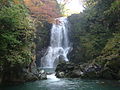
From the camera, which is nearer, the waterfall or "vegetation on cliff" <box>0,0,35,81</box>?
"vegetation on cliff" <box>0,0,35,81</box>

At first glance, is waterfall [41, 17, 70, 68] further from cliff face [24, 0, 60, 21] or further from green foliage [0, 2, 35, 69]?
green foliage [0, 2, 35, 69]

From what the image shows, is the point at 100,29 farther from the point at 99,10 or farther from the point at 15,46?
the point at 15,46

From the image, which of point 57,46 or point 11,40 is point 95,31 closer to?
point 57,46

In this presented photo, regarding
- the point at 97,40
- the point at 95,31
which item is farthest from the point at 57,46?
the point at 97,40

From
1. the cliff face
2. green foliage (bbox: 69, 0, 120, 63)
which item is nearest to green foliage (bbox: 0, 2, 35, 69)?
green foliage (bbox: 69, 0, 120, 63)

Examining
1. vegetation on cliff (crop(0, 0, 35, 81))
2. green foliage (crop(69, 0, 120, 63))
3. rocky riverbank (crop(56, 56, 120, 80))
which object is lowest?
rocky riverbank (crop(56, 56, 120, 80))

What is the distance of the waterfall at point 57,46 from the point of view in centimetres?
3228

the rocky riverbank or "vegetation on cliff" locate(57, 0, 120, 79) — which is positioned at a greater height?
"vegetation on cliff" locate(57, 0, 120, 79)

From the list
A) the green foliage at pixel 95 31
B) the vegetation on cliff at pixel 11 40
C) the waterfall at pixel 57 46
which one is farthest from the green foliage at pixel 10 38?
the waterfall at pixel 57 46

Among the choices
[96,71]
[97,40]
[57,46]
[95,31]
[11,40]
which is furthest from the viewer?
[57,46]

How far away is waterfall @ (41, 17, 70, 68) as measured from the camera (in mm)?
32281

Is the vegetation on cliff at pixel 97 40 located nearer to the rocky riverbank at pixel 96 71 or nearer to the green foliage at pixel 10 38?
the rocky riverbank at pixel 96 71

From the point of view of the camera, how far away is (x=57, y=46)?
34562mm

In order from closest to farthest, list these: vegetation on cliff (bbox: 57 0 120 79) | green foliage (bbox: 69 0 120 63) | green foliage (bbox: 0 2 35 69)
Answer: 1. green foliage (bbox: 0 2 35 69)
2. vegetation on cliff (bbox: 57 0 120 79)
3. green foliage (bbox: 69 0 120 63)
